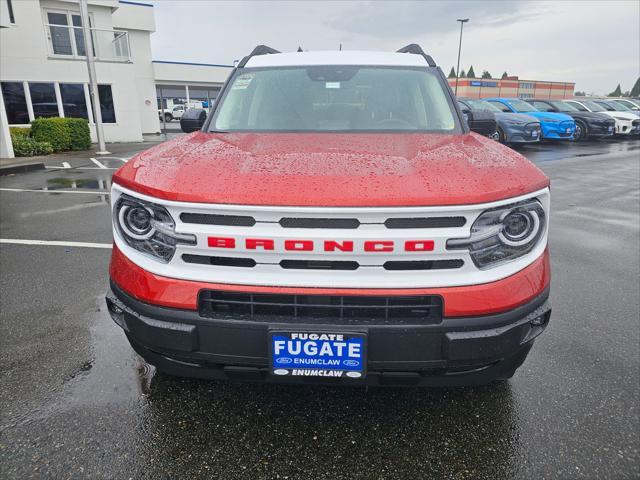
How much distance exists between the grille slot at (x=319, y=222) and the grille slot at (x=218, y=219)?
13 cm

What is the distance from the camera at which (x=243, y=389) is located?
2.49 meters

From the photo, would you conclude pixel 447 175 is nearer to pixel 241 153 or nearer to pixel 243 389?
pixel 241 153

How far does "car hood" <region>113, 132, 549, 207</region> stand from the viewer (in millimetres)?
1714

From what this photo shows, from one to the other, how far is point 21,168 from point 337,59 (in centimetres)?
1071

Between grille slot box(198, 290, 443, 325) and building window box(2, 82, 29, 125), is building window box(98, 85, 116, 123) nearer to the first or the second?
building window box(2, 82, 29, 125)

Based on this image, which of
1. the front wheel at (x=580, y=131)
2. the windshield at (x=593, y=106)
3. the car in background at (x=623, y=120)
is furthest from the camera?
the windshield at (x=593, y=106)

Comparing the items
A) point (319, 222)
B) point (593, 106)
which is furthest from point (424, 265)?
point (593, 106)

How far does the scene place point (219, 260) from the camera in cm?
181

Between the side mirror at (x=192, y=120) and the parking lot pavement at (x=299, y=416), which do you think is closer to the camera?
the parking lot pavement at (x=299, y=416)

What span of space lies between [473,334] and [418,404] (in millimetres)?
814

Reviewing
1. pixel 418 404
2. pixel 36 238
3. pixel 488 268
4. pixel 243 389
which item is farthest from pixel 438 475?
pixel 36 238

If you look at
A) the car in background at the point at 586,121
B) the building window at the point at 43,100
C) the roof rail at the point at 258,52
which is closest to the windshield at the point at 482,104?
the car in background at the point at 586,121

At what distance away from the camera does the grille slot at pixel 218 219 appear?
175 centimetres

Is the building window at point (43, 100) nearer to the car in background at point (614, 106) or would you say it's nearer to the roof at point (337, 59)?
the roof at point (337, 59)
